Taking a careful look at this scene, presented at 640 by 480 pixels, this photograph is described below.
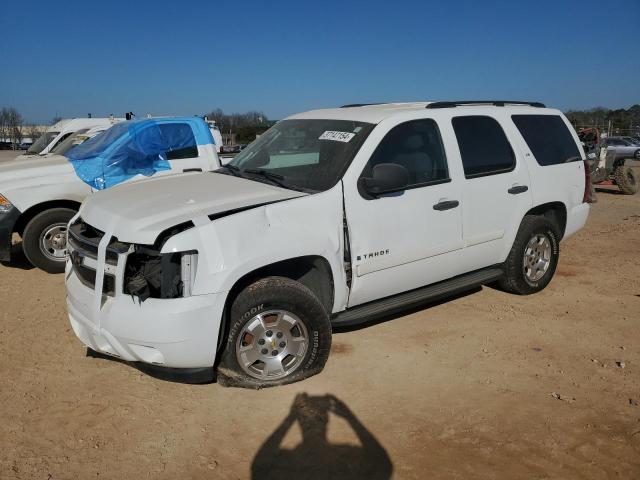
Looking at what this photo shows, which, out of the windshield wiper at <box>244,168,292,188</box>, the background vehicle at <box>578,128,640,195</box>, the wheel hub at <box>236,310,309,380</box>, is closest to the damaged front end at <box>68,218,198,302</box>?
the wheel hub at <box>236,310,309,380</box>

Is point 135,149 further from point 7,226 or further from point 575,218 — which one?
point 575,218

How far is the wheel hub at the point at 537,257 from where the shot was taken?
5.37 meters

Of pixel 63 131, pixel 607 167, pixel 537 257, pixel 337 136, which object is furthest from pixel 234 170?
pixel 607 167

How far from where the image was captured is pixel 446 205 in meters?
4.34

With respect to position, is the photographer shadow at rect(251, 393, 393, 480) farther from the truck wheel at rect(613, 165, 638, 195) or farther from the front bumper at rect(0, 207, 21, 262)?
the truck wheel at rect(613, 165, 638, 195)

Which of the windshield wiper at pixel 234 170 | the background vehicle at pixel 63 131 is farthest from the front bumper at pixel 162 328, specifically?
the background vehicle at pixel 63 131

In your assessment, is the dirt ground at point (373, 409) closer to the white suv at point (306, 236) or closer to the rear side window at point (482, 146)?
the white suv at point (306, 236)

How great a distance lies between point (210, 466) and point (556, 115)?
492cm

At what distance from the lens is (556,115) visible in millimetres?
5711

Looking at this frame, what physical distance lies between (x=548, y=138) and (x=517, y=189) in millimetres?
900

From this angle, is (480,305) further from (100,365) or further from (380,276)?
A: (100,365)

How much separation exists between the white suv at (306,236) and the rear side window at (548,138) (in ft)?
0.11

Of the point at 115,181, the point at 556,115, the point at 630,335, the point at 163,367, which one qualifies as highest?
the point at 556,115

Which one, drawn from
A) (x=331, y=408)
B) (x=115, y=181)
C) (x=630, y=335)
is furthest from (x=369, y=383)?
(x=115, y=181)
